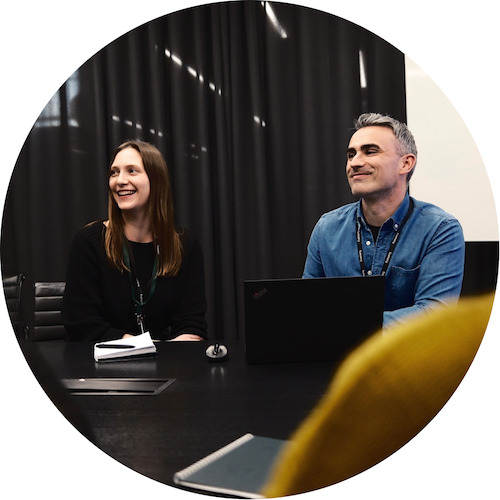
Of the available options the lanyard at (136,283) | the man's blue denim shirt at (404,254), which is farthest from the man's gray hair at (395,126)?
the lanyard at (136,283)

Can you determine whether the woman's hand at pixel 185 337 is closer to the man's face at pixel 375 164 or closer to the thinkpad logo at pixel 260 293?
the thinkpad logo at pixel 260 293

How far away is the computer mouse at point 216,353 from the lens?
1.43 m

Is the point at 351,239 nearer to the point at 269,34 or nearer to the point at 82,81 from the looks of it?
the point at 269,34

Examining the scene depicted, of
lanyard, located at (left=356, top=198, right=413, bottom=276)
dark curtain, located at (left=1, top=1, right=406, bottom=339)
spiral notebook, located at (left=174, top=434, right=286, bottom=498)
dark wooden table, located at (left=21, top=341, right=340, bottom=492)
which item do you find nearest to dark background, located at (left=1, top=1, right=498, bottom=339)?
dark curtain, located at (left=1, top=1, right=406, bottom=339)

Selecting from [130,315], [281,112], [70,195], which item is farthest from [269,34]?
[130,315]

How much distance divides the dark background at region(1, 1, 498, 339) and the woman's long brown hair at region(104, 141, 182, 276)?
29mm

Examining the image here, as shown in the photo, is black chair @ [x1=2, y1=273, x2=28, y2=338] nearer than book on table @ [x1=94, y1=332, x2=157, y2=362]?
No

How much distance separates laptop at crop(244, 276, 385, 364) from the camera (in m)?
1.33

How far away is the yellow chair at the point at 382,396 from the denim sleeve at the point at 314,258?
0.23m

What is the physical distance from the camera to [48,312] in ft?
5.16

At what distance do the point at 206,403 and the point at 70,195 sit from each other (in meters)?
0.79

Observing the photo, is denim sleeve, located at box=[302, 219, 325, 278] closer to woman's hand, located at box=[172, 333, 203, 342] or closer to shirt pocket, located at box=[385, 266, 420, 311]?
shirt pocket, located at box=[385, 266, 420, 311]

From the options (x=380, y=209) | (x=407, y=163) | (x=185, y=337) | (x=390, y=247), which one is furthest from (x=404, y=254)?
(x=185, y=337)

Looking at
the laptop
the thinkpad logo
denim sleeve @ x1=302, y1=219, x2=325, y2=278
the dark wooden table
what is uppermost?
denim sleeve @ x1=302, y1=219, x2=325, y2=278
